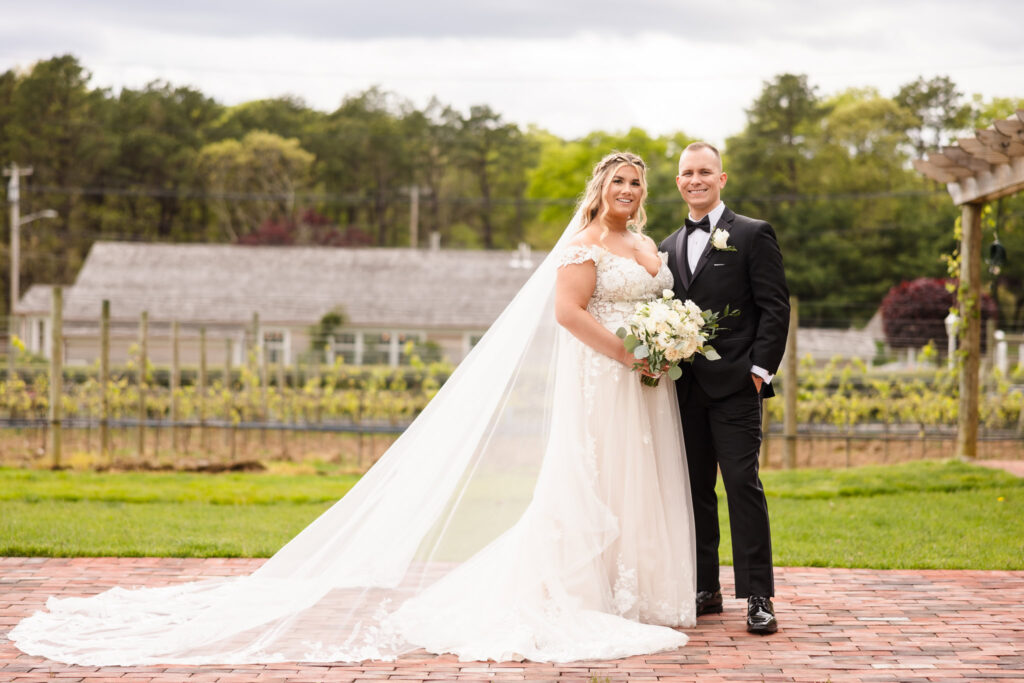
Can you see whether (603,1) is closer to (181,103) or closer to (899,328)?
(899,328)

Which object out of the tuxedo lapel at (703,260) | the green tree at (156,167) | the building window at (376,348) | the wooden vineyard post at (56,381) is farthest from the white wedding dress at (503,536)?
the green tree at (156,167)

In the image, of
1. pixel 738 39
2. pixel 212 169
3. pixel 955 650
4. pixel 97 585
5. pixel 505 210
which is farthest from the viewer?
pixel 505 210

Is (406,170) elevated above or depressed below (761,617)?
above

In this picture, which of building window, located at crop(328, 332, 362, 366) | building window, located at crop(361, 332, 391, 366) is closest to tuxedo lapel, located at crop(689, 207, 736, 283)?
building window, located at crop(328, 332, 362, 366)

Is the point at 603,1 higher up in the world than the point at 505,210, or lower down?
higher up

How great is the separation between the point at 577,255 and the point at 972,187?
7.03 metres

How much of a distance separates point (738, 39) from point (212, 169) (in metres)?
25.0

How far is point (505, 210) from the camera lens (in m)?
53.2

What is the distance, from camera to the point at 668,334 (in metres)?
4.77

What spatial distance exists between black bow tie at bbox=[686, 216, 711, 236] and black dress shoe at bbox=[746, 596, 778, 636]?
5.98ft

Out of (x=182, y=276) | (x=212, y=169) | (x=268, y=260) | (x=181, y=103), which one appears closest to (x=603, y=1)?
(x=268, y=260)

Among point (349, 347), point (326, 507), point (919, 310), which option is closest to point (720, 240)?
point (326, 507)

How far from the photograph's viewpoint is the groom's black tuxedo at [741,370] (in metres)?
5.02

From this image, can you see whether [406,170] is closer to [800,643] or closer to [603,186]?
[603,186]
